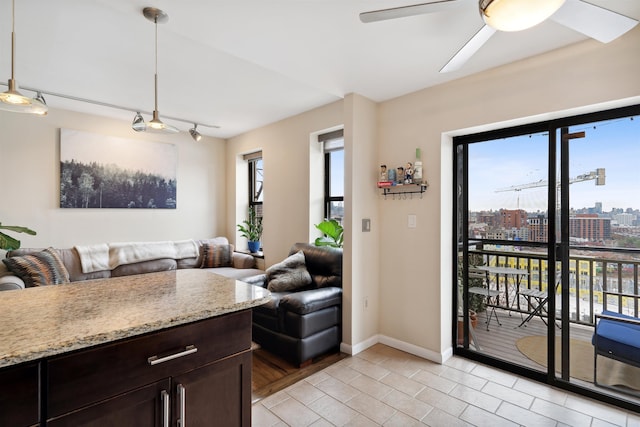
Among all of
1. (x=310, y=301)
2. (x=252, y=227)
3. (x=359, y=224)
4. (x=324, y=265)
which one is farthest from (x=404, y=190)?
(x=252, y=227)

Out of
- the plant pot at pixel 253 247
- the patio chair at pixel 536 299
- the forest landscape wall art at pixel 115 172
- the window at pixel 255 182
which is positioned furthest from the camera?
the window at pixel 255 182

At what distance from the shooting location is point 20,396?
0.91 metres

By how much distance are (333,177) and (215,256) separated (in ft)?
6.93

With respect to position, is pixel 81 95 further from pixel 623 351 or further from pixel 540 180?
pixel 623 351

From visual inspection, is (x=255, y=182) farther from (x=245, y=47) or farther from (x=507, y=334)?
(x=507, y=334)

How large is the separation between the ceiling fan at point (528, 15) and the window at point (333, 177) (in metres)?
2.28

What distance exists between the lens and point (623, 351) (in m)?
2.09

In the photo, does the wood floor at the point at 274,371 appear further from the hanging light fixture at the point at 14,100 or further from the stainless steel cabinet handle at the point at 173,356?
the hanging light fixture at the point at 14,100

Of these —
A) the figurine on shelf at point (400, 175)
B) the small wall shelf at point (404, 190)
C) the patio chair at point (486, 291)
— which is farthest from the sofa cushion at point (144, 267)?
the patio chair at point (486, 291)

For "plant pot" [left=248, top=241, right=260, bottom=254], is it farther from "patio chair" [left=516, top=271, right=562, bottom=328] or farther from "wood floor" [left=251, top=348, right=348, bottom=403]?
"patio chair" [left=516, top=271, right=562, bottom=328]

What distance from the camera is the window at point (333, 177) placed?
12.9 ft

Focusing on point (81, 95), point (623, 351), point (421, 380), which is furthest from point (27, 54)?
point (623, 351)

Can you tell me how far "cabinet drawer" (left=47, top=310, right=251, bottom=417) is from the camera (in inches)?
39.2

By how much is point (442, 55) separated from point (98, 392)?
2.74 meters
